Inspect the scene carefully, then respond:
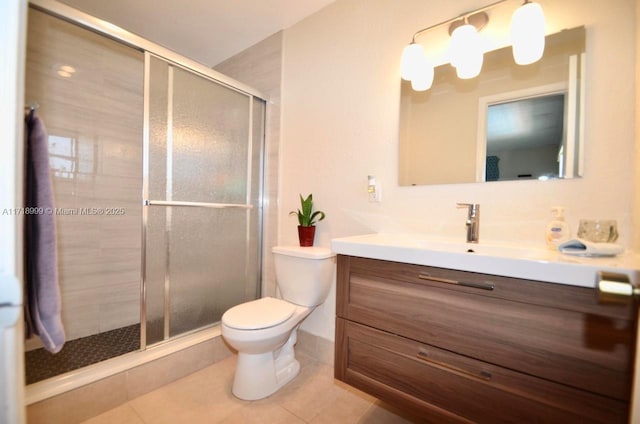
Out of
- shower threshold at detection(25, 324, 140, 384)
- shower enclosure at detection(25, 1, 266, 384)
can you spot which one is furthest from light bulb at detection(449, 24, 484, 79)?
shower threshold at detection(25, 324, 140, 384)

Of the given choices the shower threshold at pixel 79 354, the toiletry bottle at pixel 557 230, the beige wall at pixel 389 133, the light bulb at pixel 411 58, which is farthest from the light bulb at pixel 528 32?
the shower threshold at pixel 79 354

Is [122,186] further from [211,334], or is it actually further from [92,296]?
[211,334]

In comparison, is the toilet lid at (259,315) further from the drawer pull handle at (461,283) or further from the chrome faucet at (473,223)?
the chrome faucet at (473,223)

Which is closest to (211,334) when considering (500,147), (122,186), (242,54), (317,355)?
(317,355)

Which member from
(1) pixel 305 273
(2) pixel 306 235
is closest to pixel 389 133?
(2) pixel 306 235

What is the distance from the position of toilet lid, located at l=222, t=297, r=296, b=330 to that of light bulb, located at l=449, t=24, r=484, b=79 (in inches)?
59.1

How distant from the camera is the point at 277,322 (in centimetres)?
136

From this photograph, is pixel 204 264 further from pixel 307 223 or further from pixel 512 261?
pixel 512 261

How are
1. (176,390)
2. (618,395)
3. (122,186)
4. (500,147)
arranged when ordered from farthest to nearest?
(122,186) < (176,390) < (500,147) < (618,395)

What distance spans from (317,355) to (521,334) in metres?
1.33

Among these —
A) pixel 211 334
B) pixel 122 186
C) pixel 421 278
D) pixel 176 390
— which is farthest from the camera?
pixel 122 186

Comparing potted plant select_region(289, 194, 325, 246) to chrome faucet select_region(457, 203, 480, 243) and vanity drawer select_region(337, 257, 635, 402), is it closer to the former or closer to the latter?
vanity drawer select_region(337, 257, 635, 402)

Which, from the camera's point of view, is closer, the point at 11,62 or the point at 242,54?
the point at 11,62

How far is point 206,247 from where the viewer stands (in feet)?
5.88
